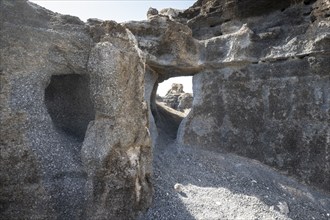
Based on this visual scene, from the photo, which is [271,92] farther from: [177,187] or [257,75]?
[177,187]

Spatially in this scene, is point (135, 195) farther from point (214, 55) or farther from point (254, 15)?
point (254, 15)

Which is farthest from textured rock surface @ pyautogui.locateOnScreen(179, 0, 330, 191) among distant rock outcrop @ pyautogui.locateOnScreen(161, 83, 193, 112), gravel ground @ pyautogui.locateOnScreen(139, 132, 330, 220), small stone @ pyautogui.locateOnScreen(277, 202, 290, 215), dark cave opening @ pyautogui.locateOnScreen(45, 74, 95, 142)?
distant rock outcrop @ pyautogui.locateOnScreen(161, 83, 193, 112)

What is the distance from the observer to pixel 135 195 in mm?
4742

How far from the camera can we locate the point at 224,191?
6.04 m

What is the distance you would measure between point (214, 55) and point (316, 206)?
452cm

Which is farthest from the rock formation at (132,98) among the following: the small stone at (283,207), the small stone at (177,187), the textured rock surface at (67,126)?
the small stone at (283,207)

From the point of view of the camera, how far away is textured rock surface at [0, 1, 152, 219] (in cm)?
419

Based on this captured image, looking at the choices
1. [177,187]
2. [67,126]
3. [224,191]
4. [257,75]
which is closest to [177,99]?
[257,75]

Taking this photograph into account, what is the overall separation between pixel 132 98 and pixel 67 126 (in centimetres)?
136

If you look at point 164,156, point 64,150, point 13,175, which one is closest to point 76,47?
point 64,150

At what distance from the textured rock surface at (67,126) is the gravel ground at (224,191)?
27.6 inches

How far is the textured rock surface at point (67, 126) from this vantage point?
4.19 metres

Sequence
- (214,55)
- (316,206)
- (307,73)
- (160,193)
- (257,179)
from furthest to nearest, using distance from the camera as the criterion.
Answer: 1. (214,55)
2. (307,73)
3. (257,179)
4. (316,206)
5. (160,193)

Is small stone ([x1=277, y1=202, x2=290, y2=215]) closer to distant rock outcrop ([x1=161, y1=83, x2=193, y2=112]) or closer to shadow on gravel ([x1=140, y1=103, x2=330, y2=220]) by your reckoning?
shadow on gravel ([x1=140, y1=103, x2=330, y2=220])
